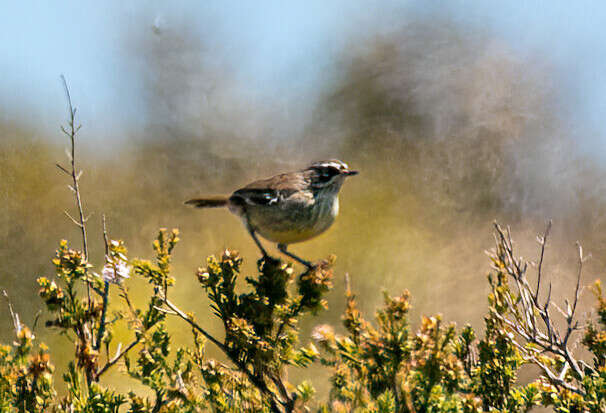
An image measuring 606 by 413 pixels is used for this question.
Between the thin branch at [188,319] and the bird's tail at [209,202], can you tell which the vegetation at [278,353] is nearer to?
the thin branch at [188,319]

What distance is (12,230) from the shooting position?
15.3ft

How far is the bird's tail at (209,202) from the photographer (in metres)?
3.66

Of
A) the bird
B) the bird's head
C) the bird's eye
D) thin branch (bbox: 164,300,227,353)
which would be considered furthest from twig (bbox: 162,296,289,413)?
the bird's eye

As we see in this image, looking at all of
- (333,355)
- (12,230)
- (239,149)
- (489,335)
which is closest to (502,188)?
(239,149)

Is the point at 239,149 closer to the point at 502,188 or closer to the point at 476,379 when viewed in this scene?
the point at 502,188

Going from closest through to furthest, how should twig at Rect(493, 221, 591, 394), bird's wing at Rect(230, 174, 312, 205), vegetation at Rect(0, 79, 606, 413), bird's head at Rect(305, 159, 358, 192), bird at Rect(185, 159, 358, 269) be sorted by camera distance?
1. vegetation at Rect(0, 79, 606, 413)
2. twig at Rect(493, 221, 591, 394)
3. bird at Rect(185, 159, 358, 269)
4. bird's wing at Rect(230, 174, 312, 205)
5. bird's head at Rect(305, 159, 358, 192)

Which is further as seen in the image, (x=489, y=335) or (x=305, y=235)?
(x=305, y=235)

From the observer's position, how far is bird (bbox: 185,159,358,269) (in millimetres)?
3262

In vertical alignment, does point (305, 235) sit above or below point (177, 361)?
above

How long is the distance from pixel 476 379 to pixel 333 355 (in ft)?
2.14

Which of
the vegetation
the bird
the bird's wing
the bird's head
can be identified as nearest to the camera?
the vegetation

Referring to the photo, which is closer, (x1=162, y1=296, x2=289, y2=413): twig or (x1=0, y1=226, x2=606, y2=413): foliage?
(x1=0, y1=226, x2=606, y2=413): foliage

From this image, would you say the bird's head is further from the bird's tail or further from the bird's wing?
the bird's tail

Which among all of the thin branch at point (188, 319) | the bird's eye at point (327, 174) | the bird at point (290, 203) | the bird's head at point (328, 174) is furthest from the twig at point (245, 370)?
the bird's eye at point (327, 174)
